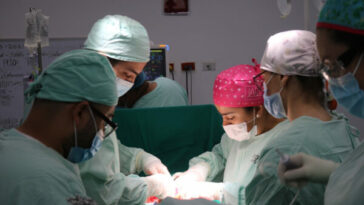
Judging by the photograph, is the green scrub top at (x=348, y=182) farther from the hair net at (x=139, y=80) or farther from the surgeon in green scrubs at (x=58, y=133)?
the hair net at (x=139, y=80)

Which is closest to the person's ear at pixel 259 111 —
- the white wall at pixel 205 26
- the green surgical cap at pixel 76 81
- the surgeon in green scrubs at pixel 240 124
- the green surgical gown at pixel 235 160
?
the surgeon in green scrubs at pixel 240 124

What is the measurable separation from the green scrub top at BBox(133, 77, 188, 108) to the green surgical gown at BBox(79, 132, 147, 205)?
91 centimetres

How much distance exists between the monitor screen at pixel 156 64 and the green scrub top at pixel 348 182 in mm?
2765

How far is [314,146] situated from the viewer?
51.4 inches

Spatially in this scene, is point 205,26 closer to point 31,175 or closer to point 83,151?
point 83,151

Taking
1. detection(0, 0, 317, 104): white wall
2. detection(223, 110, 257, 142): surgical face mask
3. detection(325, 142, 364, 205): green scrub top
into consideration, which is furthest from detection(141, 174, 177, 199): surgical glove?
detection(0, 0, 317, 104): white wall

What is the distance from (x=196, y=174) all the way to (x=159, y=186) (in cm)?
34

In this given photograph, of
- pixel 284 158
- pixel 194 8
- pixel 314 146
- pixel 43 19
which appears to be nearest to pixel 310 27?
pixel 314 146

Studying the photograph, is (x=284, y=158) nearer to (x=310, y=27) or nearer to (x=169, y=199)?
(x=169, y=199)

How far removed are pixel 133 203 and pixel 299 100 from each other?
110cm

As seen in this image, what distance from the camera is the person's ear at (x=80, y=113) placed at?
4.03ft

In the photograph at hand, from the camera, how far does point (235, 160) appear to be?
87.0 inches

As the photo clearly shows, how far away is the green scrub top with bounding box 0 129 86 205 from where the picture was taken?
98 cm

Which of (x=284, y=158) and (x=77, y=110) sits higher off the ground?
(x=77, y=110)
